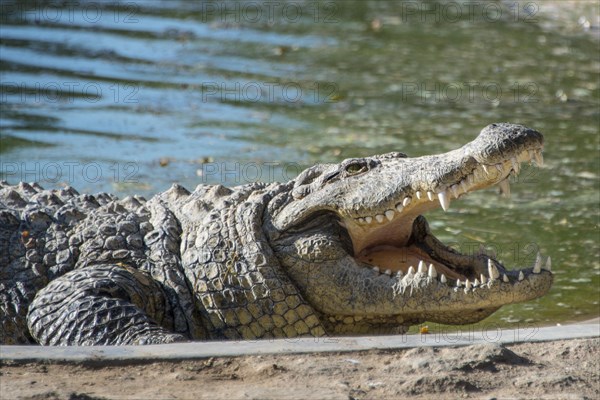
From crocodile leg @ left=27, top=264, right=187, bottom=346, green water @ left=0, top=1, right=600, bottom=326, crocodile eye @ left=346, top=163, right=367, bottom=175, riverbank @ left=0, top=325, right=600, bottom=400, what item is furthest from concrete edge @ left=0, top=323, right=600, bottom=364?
green water @ left=0, top=1, right=600, bottom=326

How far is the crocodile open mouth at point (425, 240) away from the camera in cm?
516

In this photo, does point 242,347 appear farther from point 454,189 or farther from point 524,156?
point 524,156

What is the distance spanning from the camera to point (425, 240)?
566 centimetres

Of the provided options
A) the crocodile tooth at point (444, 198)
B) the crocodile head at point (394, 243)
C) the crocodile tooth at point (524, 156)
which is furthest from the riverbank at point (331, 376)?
the crocodile tooth at point (524, 156)

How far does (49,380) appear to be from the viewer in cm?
396

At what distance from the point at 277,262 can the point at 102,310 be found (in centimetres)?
93

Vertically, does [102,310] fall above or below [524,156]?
below

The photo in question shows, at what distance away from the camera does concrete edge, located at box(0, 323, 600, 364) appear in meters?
4.15

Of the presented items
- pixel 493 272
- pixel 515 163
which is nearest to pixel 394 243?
pixel 493 272

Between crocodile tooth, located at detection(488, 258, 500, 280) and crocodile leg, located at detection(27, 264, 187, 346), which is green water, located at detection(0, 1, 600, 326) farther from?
crocodile leg, located at detection(27, 264, 187, 346)

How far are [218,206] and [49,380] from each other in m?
1.90

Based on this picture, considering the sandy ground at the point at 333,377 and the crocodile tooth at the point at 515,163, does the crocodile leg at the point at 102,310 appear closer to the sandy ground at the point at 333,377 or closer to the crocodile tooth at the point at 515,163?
the sandy ground at the point at 333,377

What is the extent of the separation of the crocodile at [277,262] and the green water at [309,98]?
1355 millimetres

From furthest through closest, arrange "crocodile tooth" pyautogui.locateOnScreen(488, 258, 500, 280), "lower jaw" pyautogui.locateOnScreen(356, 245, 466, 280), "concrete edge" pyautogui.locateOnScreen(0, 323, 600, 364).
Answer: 1. "lower jaw" pyautogui.locateOnScreen(356, 245, 466, 280)
2. "crocodile tooth" pyautogui.locateOnScreen(488, 258, 500, 280)
3. "concrete edge" pyautogui.locateOnScreen(0, 323, 600, 364)
